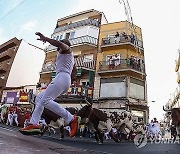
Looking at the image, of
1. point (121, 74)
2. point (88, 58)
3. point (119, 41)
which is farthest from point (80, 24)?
point (121, 74)

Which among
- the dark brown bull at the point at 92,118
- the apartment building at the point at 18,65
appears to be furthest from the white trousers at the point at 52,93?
the apartment building at the point at 18,65

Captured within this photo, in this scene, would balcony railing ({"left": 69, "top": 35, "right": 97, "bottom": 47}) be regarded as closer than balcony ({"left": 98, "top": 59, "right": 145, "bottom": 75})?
No

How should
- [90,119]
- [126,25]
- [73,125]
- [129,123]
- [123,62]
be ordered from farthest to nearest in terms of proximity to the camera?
[126,25]
[123,62]
[129,123]
[90,119]
[73,125]

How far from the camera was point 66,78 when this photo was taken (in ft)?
12.5

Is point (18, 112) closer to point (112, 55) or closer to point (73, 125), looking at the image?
point (112, 55)

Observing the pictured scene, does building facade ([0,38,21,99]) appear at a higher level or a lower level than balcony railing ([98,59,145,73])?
higher

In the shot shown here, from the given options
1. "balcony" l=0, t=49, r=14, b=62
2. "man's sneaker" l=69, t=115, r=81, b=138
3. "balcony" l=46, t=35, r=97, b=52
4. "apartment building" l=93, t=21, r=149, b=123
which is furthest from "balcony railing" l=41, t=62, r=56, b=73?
"man's sneaker" l=69, t=115, r=81, b=138

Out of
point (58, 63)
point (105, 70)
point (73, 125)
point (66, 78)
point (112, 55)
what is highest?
point (112, 55)

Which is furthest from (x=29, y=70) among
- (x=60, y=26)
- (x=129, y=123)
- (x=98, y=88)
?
(x=129, y=123)

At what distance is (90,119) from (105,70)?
15361mm

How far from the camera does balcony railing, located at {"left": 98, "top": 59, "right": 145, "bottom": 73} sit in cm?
2391

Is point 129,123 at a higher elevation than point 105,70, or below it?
below

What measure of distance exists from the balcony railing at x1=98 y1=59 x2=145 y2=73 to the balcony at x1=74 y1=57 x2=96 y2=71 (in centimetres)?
107

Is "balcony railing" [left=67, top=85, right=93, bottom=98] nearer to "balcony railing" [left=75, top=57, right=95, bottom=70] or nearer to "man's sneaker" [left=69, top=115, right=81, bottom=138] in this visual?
"balcony railing" [left=75, top=57, right=95, bottom=70]
